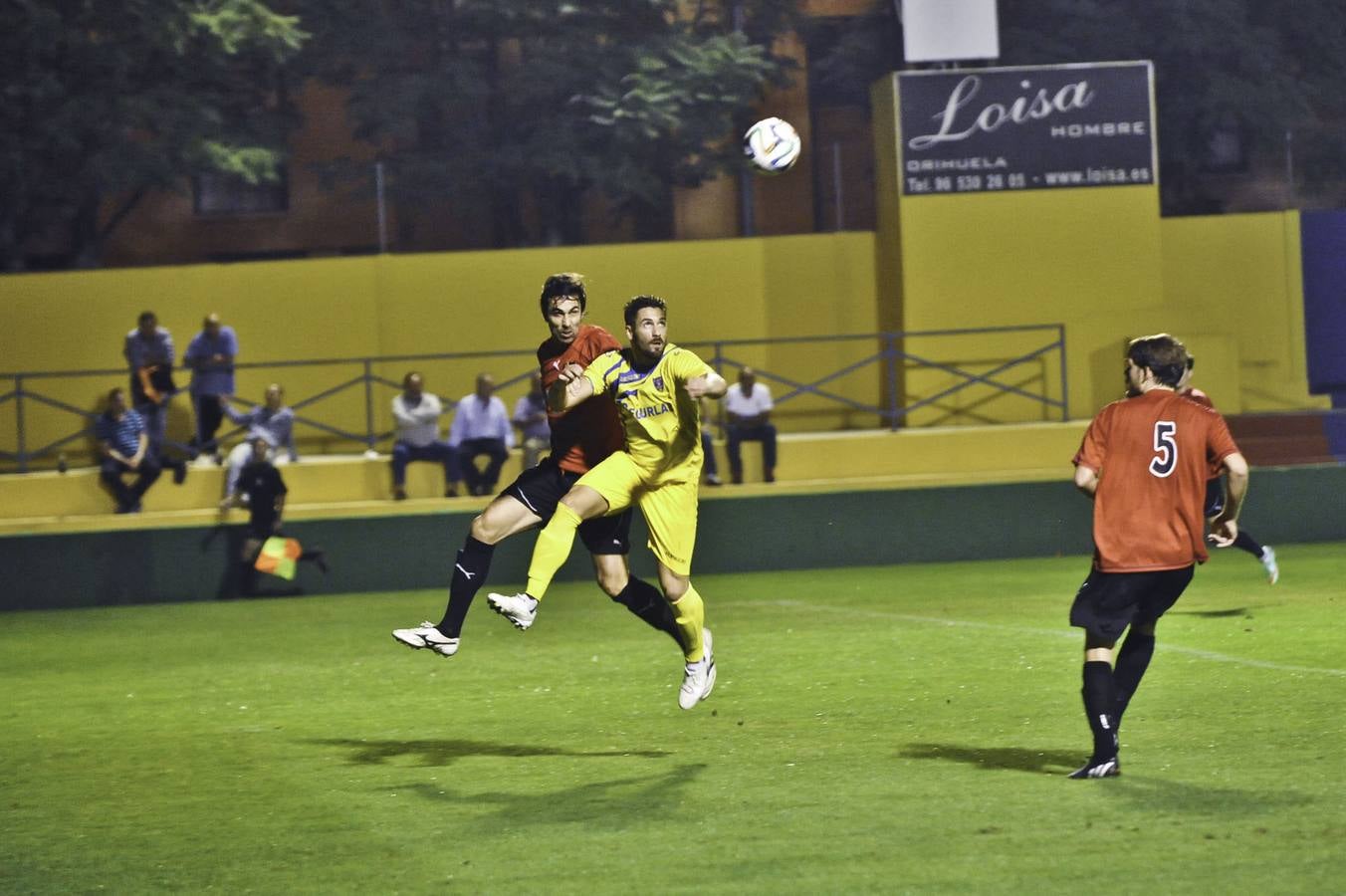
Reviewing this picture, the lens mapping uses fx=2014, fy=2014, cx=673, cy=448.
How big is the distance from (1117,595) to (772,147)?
31.3 ft

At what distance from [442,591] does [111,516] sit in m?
3.44

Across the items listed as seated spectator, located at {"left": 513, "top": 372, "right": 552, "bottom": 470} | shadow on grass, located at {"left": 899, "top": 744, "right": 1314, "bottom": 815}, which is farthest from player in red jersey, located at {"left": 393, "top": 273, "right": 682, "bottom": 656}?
seated spectator, located at {"left": 513, "top": 372, "right": 552, "bottom": 470}

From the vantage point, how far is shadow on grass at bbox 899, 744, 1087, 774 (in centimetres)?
869

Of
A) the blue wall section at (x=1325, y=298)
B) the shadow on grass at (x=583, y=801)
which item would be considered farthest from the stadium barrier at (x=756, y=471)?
the shadow on grass at (x=583, y=801)

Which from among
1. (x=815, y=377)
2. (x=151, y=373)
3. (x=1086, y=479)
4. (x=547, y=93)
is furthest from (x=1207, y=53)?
(x=1086, y=479)

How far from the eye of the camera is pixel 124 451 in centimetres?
2098

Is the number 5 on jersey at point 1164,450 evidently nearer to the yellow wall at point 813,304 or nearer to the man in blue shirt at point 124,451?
the man in blue shirt at point 124,451

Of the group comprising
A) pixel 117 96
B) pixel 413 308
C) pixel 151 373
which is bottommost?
pixel 151 373

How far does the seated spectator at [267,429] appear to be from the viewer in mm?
20609

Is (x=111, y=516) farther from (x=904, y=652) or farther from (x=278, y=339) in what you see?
(x=904, y=652)

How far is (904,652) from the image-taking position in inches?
517

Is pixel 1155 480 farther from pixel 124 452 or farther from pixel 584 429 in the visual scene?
pixel 124 452

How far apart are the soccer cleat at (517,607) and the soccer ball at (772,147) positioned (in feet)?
27.8

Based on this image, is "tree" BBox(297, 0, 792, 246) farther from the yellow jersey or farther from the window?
the yellow jersey
